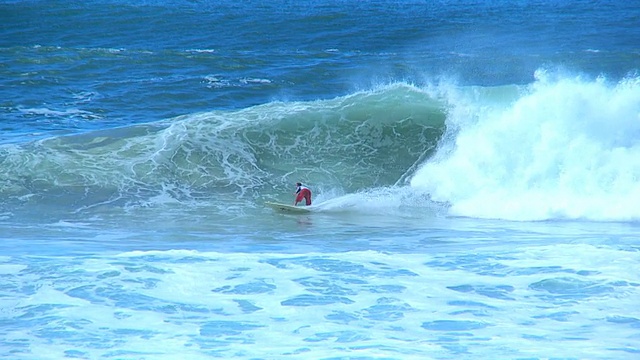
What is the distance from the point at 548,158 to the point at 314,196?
4199 millimetres

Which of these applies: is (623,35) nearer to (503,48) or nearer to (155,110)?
(503,48)

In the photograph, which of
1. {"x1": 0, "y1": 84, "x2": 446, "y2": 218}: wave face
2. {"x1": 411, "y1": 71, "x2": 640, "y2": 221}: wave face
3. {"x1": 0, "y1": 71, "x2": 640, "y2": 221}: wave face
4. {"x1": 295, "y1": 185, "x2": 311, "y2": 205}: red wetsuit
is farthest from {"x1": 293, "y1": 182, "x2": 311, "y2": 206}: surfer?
{"x1": 411, "y1": 71, "x2": 640, "y2": 221}: wave face

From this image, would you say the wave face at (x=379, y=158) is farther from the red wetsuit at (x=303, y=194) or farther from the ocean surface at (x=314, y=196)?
the red wetsuit at (x=303, y=194)

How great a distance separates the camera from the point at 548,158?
15.6 m

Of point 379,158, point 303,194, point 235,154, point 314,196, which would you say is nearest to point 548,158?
point 379,158

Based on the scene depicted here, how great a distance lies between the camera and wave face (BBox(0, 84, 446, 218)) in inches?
608

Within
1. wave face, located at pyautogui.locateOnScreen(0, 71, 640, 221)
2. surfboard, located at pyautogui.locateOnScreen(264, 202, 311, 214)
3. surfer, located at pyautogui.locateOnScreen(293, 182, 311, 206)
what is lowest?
surfboard, located at pyautogui.locateOnScreen(264, 202, 311, 214)

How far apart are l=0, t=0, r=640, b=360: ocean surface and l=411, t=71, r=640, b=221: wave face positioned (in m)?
0.05

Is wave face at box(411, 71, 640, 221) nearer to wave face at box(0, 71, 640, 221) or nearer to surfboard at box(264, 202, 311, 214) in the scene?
wave face at box(0, 71, 640, 221)

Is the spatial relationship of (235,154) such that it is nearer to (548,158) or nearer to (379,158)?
(379,158)

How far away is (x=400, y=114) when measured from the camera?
19.3 meters

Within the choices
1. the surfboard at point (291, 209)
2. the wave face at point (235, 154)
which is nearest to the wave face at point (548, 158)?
the wave face at point (235, 154)

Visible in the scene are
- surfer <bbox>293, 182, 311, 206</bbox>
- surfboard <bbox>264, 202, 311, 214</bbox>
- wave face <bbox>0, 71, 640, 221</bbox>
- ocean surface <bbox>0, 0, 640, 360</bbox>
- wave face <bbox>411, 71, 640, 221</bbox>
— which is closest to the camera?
ocean surface <bbox>0, 0, 640, 360</bbox>

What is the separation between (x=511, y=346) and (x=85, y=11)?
33.4 meters
